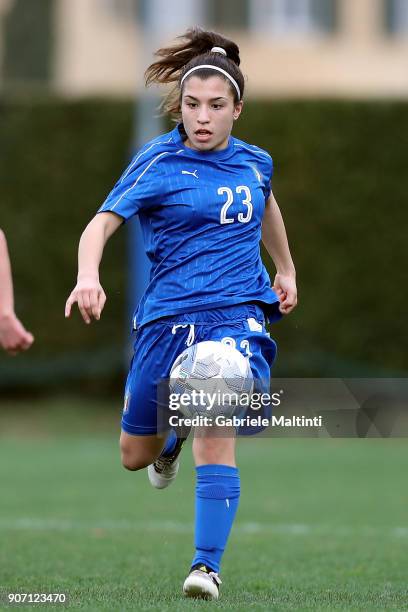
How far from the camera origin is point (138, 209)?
5.77 meters

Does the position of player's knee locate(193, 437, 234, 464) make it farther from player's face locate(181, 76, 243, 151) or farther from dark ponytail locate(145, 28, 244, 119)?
dark ponytail locate(145, 28, 244, 119)

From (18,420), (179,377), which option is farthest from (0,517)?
(18,420)

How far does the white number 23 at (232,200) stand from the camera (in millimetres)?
5805

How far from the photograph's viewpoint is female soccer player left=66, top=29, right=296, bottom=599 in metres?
5.66

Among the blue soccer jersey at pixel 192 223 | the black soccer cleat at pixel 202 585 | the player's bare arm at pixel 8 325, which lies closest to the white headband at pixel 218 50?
the blue soccer jersey at pixel 192 223

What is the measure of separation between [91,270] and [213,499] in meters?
1.08

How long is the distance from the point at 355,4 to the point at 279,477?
1662cm

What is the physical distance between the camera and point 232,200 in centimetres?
583

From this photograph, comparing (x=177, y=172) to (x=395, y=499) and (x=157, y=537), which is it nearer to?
(x=157, y=537)

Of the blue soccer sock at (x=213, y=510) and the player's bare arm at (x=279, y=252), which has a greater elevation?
the player's bare arm at (x=279, y=252)

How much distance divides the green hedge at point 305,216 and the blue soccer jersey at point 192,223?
12792mm

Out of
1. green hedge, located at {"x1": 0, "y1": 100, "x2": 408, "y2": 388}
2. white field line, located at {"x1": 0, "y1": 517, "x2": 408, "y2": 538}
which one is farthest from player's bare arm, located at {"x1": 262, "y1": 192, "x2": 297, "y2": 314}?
green hedge, located at {"x1": 0, "y1": 100, "x2": 408, "y2": 388}

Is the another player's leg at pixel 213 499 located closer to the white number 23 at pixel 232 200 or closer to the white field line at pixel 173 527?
the white number 23 at pixel 232 200

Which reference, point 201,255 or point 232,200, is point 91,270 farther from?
point 232,200
